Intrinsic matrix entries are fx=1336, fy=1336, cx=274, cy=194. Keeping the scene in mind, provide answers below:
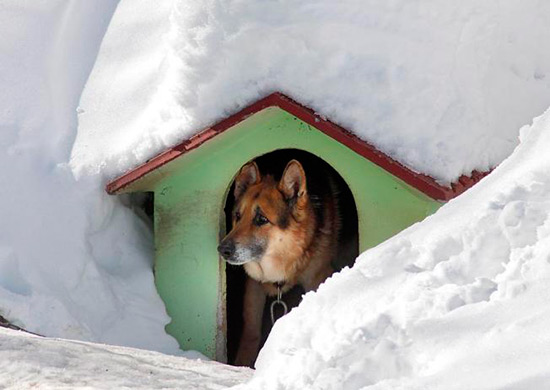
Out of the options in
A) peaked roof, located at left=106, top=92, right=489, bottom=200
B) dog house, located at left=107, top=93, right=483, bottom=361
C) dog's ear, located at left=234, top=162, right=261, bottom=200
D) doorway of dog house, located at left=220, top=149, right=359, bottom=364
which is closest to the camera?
peaked roof, located at left=106, top=92, right=489, bottom=200

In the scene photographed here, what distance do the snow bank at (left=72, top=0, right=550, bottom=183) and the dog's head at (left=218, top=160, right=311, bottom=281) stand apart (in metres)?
0.64

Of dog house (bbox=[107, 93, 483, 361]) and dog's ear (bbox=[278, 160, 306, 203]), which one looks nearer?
dog house (bbox=[107, 93, 483, 361])

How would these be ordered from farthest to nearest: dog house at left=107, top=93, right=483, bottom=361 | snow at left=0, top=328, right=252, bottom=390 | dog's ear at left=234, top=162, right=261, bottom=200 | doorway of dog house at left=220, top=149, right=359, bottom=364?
doorway of dog house at left=220, top=149, right=359, bottom=364 → dog's ear at left=234, top=162, right=261, bottom=200 → dog house at left=107, top=93, right=483, bottom=361 → snow at left=0, top=328, right=252, bottom=390

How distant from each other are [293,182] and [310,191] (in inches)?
12.8

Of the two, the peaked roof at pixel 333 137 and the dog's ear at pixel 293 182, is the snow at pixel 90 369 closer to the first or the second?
the peaked roof at pixel 333 137

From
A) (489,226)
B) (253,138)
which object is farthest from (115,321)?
(489,226)

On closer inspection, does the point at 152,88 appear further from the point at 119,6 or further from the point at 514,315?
the point at 514,315

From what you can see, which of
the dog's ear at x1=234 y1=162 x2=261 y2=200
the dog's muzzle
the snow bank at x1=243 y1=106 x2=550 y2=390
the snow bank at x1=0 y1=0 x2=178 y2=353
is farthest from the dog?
the snow bank at x1=243 y1=106 x2=550 y2=390

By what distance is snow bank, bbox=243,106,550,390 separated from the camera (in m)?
3.19

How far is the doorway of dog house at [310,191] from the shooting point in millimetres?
7090

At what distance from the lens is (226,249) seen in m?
6.42

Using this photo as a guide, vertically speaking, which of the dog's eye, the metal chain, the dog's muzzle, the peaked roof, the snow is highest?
the peaked roof

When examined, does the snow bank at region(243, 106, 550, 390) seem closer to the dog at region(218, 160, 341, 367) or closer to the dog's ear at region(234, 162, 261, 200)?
the dog at region(218, 160, 341, 367)

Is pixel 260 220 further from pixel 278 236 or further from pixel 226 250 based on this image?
pixel 226 250
